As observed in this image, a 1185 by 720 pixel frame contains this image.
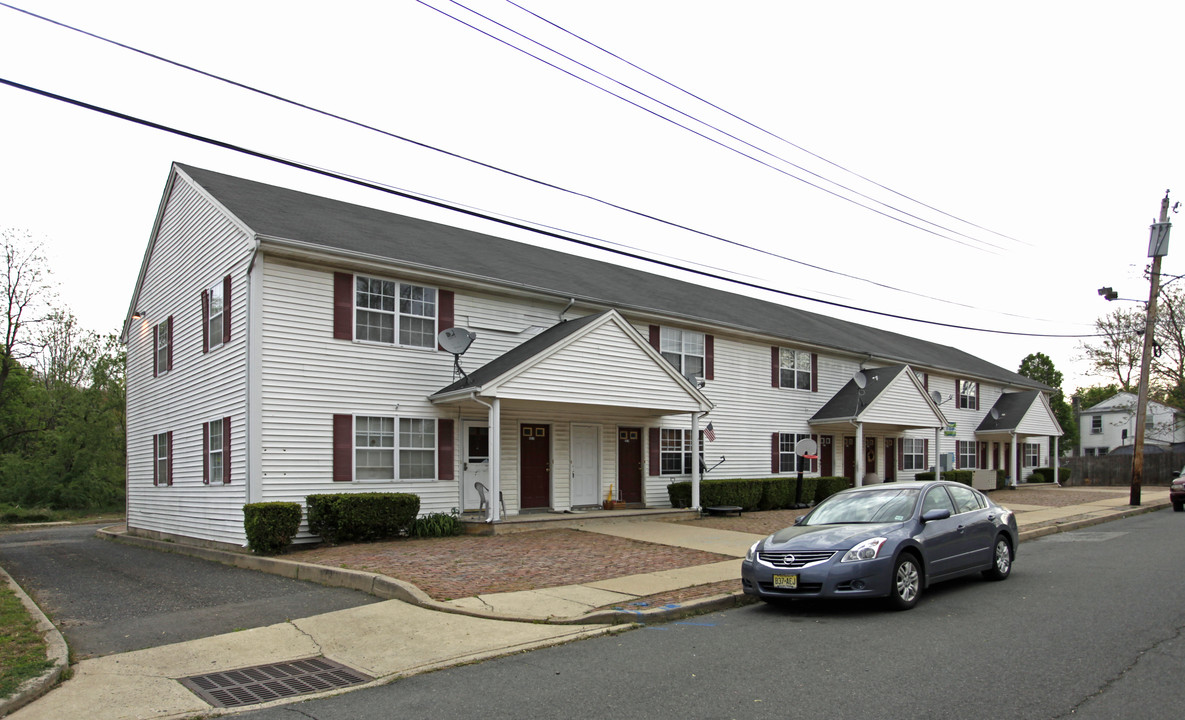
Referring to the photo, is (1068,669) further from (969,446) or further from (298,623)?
(969,446)

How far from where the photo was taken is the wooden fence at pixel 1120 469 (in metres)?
45.6

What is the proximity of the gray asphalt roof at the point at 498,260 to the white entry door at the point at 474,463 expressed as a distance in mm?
3462

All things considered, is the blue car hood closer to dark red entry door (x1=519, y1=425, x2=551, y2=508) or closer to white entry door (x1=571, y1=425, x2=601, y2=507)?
dark red entry door (x1=519, y1=425, x2=551, y2=508)

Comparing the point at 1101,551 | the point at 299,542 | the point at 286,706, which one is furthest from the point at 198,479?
the point at 1101,551

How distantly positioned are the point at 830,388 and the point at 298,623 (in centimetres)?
2311

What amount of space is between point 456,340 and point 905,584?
33.8 feet

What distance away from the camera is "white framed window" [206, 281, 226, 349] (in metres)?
16.4

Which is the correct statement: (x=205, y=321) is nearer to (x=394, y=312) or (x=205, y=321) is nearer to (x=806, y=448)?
(x=394, y=312)

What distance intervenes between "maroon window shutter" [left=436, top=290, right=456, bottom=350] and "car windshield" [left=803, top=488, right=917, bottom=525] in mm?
9528

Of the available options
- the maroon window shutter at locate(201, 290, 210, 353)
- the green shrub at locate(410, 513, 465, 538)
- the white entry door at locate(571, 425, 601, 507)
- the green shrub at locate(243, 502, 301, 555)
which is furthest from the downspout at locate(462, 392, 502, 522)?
the maroon window shutter at locate(201, 290, 210, 353)

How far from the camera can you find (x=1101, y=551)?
14195 millimetres

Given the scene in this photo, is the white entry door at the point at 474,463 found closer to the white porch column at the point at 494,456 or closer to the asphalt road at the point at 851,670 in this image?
the white porch column at the point at 494,456

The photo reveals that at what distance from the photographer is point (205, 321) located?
1733 centimetres

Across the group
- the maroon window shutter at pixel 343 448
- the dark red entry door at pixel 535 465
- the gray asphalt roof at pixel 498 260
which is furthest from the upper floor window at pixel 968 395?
the maroon window shutter at pixel 343 448
